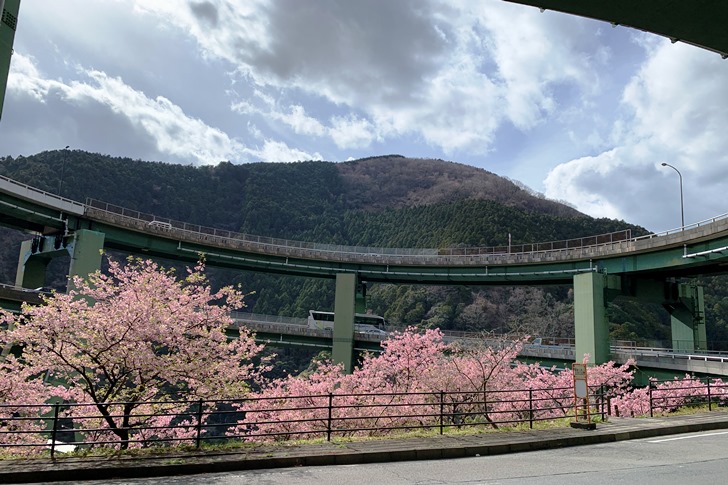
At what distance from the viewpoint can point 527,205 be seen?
496 ft

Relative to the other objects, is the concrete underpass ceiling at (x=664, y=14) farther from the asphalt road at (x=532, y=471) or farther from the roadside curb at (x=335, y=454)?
the roadside curb at (x=335, y=454)

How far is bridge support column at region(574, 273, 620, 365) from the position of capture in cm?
3819

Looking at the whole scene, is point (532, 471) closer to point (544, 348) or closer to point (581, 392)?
point (581, 392)

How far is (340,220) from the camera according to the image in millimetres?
137875

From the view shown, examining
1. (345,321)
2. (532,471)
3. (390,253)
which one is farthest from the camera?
(390,253)

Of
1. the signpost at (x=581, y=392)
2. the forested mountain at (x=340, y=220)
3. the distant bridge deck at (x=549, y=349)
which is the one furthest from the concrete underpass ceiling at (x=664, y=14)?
the forested mountain at (x=340, y=220)

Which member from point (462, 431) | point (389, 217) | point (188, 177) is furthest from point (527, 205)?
point (462, 431)

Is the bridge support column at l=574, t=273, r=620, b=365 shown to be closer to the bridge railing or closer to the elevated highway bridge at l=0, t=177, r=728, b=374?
the elevated highway bridge at l=0, t=177, r=728, b=374

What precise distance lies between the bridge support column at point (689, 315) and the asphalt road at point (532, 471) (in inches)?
1420

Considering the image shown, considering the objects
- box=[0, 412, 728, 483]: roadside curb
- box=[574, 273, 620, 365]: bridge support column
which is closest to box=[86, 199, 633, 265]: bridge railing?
box=[574, 273, 620, 365]: bridge support column

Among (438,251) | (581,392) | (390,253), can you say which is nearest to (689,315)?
(438,251)

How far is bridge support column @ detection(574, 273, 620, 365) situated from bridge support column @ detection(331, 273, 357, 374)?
72.1 ft

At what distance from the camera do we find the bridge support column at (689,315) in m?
41.8

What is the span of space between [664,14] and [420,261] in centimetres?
4555
